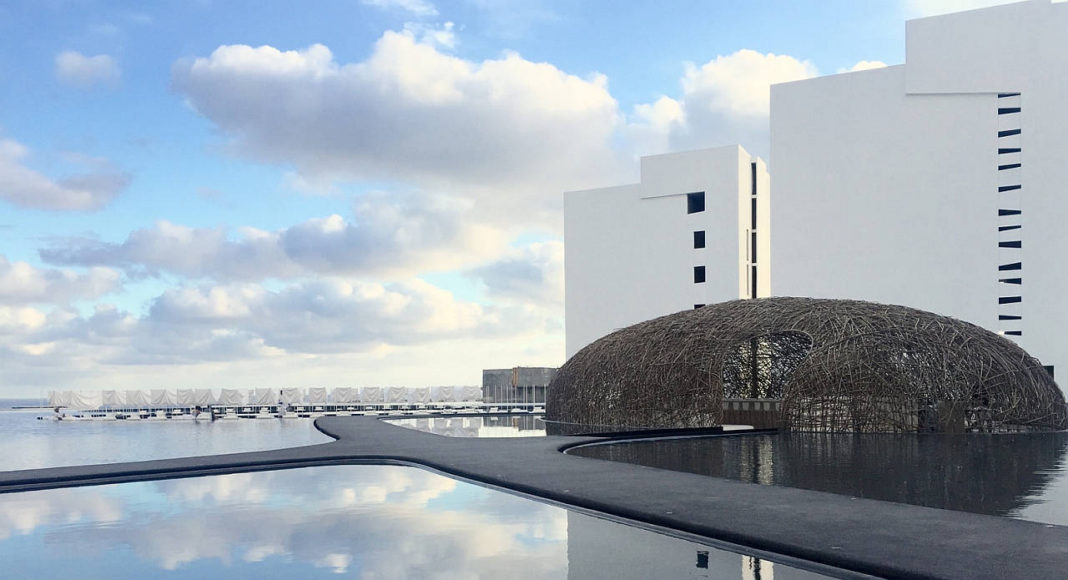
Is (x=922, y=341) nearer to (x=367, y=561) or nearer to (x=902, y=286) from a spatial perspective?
(x=367, y=561)

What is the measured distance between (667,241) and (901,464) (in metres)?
34.7

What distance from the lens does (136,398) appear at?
4047 centimetres

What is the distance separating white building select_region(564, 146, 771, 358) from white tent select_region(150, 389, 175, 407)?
2146 centimetres

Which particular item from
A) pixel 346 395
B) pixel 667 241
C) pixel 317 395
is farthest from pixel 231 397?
pixel 667 241

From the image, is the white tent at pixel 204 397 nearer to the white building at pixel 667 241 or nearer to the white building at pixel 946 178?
the white building at pixel 667 241

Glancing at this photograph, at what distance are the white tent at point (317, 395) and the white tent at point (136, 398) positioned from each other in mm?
7375

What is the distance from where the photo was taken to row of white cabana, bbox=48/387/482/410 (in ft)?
131

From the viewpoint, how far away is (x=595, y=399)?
2277 cm

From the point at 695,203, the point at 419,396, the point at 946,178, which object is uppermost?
the point at 695,203

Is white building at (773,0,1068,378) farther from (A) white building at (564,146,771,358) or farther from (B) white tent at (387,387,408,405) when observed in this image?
(B) white tent at (387,387,408,405)

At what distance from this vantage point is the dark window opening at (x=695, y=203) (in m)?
46.8

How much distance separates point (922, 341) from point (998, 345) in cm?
235

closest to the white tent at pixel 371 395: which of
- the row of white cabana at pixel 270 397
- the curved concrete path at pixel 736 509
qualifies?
the row of white cabana at pixel 270 397

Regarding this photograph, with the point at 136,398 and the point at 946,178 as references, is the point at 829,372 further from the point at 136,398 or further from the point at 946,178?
the point at 136,398
